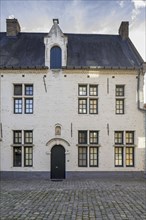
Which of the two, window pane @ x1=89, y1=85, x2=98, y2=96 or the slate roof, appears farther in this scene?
the slate roof

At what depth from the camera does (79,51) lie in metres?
18.3

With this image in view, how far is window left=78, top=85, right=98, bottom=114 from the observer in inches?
650

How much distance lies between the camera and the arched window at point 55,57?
1658 cm

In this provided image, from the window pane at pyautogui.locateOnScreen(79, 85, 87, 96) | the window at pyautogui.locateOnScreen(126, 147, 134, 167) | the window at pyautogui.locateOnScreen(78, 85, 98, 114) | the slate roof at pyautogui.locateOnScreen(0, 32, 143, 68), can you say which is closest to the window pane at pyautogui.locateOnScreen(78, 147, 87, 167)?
the window at pyautogui.locateOnScreen(78, 85, 98, 114)

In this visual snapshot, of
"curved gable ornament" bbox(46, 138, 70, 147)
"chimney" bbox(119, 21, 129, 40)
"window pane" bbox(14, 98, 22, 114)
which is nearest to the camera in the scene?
"curved gable ornament" bbox(46, 138, 70, 147)

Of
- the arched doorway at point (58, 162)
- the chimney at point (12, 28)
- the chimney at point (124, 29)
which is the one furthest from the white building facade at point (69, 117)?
the chimney at point (124, 29)

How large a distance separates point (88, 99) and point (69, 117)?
1.84 metres

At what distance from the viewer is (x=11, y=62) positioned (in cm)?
1683

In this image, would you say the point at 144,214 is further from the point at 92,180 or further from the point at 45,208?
the point at 92,180

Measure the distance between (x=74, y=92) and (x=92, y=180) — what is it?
6050 mm

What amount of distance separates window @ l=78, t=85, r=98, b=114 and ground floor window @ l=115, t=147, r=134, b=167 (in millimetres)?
3175

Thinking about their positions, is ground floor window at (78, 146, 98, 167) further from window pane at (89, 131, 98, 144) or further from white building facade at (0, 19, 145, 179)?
window pane at (89, 131, 98, 144)

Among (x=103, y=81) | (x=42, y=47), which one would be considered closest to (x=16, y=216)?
(x=103, y=81)

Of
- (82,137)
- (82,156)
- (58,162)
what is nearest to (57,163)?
(58,162)
